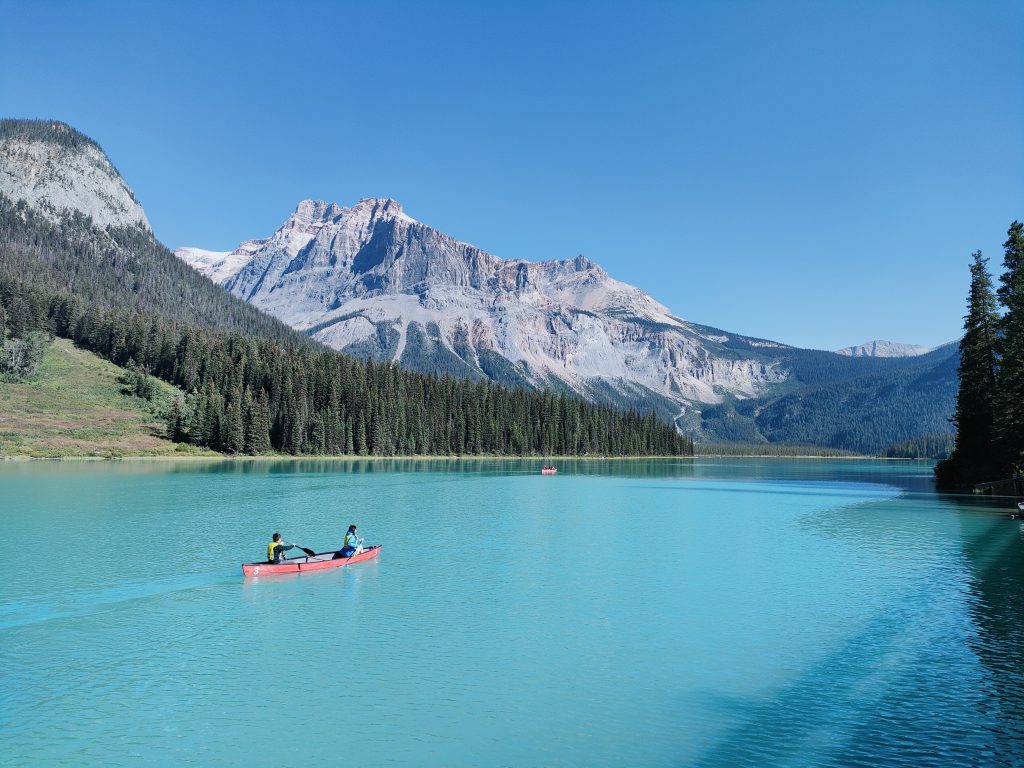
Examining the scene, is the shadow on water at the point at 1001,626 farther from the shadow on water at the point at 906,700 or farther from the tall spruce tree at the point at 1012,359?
the tall spruce tree at the point at 1012,359

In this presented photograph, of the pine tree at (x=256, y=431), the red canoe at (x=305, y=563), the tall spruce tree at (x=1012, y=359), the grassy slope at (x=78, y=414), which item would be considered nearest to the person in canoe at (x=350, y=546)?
the red canoe at (x=305, y=563)

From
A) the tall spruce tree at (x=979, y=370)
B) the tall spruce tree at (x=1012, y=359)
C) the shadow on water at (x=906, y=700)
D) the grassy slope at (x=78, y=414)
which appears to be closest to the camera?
the shadow on water at (x=906, y=700)

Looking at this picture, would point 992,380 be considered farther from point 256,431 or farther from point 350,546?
point 256,431

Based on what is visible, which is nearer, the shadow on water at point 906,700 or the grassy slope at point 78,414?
the shadow on water at point 906,700

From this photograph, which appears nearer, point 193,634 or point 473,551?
point 193,634

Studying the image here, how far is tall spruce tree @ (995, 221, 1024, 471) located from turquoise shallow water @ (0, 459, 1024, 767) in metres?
17.3

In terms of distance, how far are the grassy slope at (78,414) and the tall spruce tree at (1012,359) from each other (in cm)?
13740

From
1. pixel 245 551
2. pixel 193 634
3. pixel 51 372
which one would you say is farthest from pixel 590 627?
pixel 51 372

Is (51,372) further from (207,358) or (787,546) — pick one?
(787,546)

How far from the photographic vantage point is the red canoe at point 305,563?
1372 inches

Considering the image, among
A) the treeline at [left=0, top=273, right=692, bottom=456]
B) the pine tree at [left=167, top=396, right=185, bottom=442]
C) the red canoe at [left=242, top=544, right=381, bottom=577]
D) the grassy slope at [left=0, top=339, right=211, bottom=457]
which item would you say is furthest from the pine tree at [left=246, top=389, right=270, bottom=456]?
the red canoe at [left=242, top=544, right=381, bottom=577]

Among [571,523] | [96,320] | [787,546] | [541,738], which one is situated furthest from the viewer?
[96,320]

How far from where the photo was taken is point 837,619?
94.1ft

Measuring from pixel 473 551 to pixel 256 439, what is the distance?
122162 millimetres
